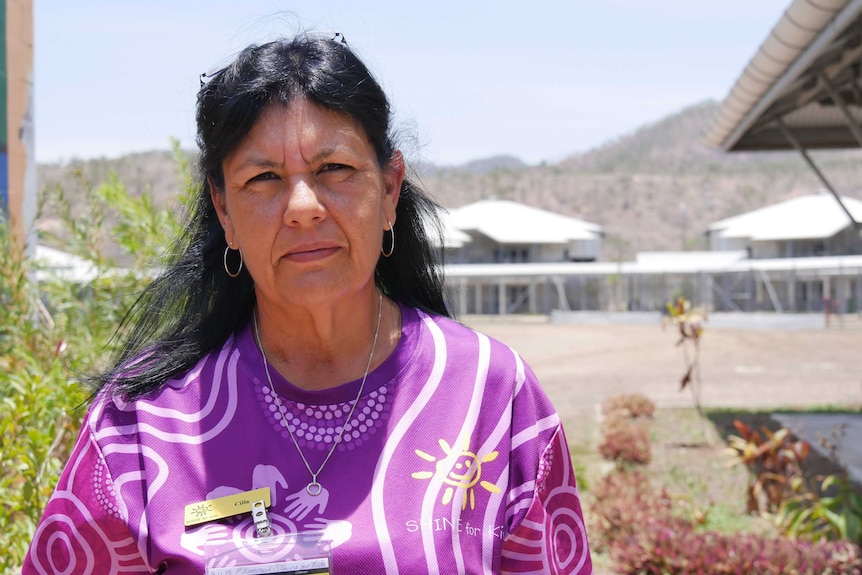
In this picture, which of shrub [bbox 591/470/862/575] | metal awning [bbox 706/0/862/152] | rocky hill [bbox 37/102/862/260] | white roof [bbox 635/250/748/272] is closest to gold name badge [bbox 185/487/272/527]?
shrub [bbox 591/470/862/575]

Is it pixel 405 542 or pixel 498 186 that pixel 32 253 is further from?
pixel 498 186

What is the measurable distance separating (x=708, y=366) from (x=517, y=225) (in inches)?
1181

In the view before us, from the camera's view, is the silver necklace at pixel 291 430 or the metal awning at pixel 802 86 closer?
the silver necklace at pixel 291 430

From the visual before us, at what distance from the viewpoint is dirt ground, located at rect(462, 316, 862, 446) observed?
12734 mm

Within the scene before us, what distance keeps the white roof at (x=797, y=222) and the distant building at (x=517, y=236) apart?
25.1ft

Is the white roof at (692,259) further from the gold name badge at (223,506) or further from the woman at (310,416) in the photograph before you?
the gold name badge at (223,506)

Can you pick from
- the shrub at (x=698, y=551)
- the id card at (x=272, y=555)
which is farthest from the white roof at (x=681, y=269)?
the id card at (x=272, y=555)

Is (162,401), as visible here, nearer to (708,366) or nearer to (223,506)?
(223,506)

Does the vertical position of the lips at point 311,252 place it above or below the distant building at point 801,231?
below

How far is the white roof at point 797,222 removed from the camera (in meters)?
40.7

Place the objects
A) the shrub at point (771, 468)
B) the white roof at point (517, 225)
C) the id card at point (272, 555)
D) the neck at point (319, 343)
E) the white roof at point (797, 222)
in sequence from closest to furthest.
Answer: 1. the id card at point (272, 555)
2. the neck at point (319, 343)
3. the shrub at point (771, 468)
4. the white roof at point (797, 222)
5. the white roof at point (517, 225)

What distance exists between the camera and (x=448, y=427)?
1553 millimetres

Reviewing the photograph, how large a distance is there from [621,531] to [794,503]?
1.24 m

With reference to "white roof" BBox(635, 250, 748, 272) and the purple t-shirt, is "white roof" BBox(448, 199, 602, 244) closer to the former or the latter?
"white roof" BBox(635, 250, 748, 272)
